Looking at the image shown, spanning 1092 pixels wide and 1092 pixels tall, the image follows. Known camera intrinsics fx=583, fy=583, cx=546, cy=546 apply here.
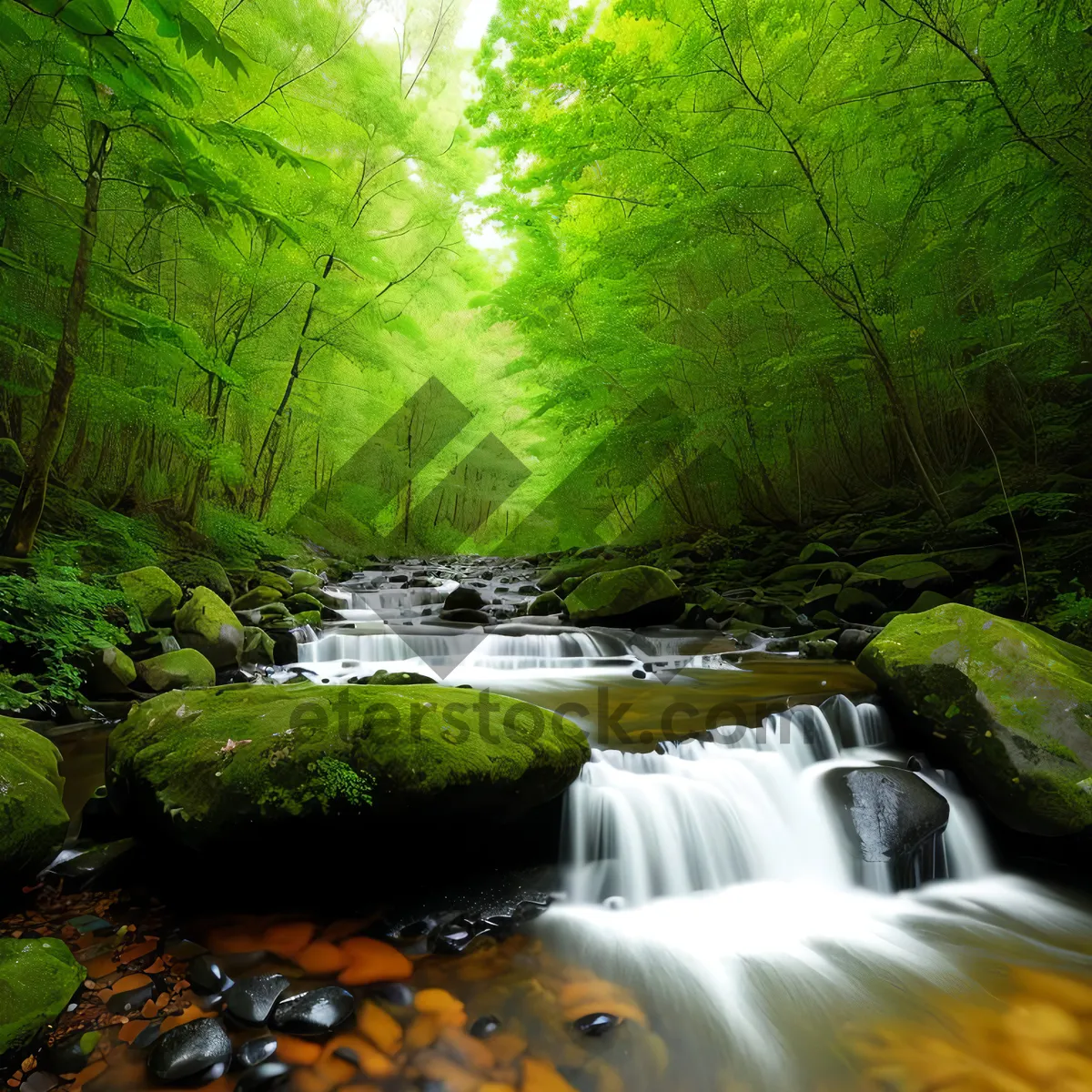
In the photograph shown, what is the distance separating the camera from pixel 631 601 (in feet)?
27.8

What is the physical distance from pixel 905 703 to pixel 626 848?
2240mm

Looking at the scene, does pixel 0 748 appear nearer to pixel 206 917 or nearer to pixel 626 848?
pixel 206 917

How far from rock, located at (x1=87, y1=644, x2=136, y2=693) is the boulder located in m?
2.88

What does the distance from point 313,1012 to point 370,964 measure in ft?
1.09

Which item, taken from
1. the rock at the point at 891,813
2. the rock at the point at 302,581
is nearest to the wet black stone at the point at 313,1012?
the rock at the point at 891,813

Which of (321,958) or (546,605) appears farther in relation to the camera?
(546,605)

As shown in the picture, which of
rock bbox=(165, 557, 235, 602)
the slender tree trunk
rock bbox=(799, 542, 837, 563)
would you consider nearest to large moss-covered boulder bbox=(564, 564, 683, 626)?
rock bbox=(799, 542, 837, 563)

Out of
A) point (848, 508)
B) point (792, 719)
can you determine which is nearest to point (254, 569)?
point (792, 719)

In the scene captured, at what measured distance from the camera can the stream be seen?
6.96 ft

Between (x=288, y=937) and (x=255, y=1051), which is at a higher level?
(x=288, y=937)

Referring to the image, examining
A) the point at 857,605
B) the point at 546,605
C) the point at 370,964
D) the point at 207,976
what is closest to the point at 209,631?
the point at 207,976

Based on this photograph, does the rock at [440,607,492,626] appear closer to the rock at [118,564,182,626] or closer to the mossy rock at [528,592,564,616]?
the mossy rock at [528,592,564,616]

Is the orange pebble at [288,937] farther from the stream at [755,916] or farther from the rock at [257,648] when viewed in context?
the rock at [257,648]

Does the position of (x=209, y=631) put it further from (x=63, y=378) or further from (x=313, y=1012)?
(x=313, y=1012)
